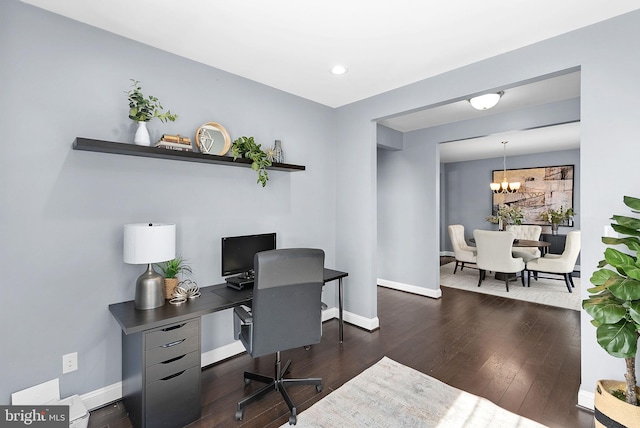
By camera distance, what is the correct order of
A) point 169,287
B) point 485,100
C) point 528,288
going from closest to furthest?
point 169,287
point 485,100
point 528,288

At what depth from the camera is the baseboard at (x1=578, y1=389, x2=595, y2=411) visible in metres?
2.04

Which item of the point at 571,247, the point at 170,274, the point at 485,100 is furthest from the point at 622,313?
the point at 571,247

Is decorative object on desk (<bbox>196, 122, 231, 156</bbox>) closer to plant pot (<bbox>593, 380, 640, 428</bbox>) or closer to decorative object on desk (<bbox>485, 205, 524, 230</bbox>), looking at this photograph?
plant pot (<bbox>593, 380, 640, 428</bbox>)

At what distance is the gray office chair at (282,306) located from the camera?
1886 millimetres

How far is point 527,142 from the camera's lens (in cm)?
590

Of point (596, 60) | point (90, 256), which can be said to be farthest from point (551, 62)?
point (90, 256)

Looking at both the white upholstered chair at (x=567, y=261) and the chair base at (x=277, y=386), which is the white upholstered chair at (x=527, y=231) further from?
the chair base at (x=277, y=386)

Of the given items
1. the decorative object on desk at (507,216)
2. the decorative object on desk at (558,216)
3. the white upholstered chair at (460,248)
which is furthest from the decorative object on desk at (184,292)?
the decorative object on desk at (558,216)

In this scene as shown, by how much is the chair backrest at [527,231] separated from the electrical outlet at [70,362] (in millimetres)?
7679

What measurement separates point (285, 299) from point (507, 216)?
659 centimetres

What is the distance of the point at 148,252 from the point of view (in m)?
1.93

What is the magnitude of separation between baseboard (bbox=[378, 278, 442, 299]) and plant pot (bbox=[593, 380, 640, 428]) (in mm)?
2877

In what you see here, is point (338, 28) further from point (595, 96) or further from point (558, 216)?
point (558, 216)

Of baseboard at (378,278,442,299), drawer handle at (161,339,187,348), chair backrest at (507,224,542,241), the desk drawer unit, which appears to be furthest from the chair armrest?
chair backrest at (507,224,542,241)
